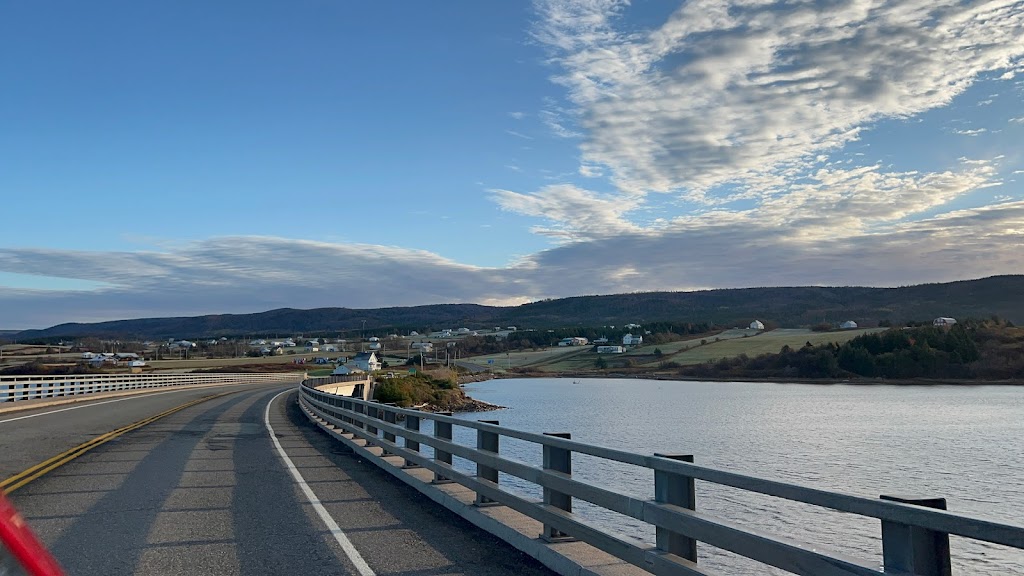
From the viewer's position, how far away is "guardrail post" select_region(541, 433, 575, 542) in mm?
7848

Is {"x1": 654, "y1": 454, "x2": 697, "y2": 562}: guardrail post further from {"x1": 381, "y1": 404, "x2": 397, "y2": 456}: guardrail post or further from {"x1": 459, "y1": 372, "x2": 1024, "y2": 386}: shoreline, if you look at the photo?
{"x1": 459, "y1": 372, "x2": 1024, "y2": 386}: shoreline

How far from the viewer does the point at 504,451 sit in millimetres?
34812

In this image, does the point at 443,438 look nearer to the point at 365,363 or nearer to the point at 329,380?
the point at 329,380

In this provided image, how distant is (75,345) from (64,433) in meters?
149

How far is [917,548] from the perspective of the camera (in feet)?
13.1

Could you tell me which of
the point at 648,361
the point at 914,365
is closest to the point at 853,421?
the point at 914,365

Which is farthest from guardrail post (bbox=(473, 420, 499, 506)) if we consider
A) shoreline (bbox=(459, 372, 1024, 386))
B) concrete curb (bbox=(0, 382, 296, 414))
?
shoreline (bbox=(459, 372, 1024, 386))

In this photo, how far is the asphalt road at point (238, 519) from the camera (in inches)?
301

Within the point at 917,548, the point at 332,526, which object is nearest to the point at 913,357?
the point at 332,526

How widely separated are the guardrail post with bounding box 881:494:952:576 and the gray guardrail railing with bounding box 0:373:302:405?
34.1 metres

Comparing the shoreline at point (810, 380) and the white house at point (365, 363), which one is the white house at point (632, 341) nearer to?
the shoreline at point (810, 380)

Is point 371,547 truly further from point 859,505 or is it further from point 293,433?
point 293,433

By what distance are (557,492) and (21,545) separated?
631 centimetres

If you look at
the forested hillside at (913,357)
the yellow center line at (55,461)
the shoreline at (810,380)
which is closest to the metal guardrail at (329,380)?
the yellow center line at (55,461)
